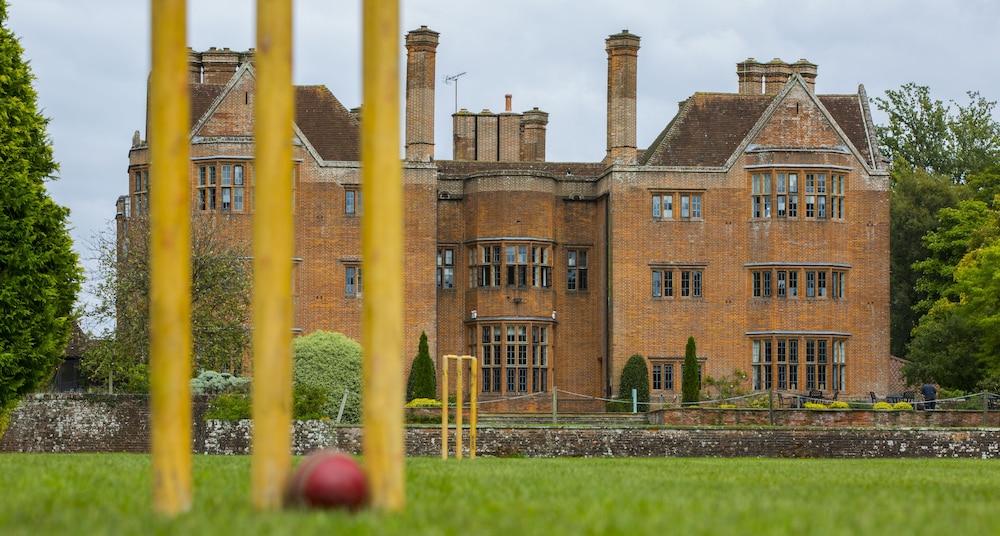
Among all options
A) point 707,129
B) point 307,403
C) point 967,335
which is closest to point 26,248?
point 307,403

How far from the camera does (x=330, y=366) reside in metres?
37.8

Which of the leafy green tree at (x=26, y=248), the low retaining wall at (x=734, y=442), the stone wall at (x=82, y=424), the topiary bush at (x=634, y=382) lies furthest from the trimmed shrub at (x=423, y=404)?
the leafy green tree at (x=26, y=248)

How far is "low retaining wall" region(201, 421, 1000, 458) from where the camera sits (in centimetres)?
3359

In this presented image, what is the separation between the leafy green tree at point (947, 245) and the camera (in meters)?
64.4

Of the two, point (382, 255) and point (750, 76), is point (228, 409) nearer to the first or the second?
point (382, 255)

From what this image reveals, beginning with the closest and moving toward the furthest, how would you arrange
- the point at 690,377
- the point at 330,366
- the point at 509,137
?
the point at 330,366
the point at 690,377
the point at 509,137

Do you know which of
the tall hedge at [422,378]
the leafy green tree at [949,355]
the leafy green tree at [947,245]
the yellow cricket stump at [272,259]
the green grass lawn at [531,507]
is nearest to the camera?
the green grass lawn at [531,507]

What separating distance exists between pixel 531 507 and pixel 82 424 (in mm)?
25292

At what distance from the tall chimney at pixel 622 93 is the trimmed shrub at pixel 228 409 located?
2155 centimetres

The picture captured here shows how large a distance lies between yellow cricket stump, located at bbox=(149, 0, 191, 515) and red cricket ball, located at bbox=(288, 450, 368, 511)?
0.67 meters

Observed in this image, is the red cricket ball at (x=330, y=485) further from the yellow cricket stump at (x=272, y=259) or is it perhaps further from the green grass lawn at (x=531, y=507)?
the green grass lawn at (x=531, y=507)

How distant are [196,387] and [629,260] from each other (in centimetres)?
1961

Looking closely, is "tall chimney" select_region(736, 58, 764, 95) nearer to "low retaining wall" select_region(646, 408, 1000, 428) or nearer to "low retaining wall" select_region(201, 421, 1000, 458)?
"low retaining wall" select_region(646, 408, 1000, 428)

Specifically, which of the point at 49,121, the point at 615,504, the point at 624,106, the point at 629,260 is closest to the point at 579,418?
the point at 629,260
